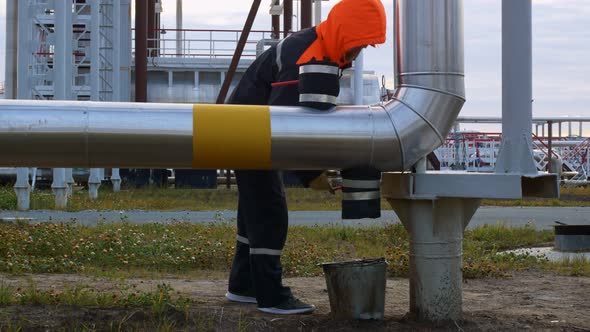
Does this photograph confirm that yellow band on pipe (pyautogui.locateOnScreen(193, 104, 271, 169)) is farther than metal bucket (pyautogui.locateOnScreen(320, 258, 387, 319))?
No

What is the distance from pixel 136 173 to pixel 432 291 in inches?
666

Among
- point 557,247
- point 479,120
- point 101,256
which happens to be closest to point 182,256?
point 101,256

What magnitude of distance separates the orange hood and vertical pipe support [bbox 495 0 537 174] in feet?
2.22

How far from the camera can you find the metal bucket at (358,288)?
419cm

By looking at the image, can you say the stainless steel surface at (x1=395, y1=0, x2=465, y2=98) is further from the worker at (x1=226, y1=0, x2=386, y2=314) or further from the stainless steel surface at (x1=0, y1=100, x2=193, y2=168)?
the stainless steel surface at (x1=0, y1=100, x2=193, y2=168)

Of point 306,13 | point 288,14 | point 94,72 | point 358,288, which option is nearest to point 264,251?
point 358,288

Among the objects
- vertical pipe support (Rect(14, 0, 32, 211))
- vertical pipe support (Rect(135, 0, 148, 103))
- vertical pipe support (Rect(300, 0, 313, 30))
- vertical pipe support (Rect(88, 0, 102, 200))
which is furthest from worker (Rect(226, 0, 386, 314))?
vertical pipe support (Rect(300, 0, 313, 30))

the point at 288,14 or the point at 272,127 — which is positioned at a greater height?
the point at 288,14

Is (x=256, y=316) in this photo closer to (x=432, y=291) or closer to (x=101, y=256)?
(x=432, y=291)

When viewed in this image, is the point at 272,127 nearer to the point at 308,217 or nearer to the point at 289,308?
the point at 289,308

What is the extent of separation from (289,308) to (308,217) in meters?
7.48

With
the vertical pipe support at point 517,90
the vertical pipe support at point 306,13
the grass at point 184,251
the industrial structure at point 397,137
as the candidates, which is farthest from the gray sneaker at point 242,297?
the vertical pipe support at point 306,13

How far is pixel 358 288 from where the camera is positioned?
419cm

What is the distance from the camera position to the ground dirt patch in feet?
13.4
